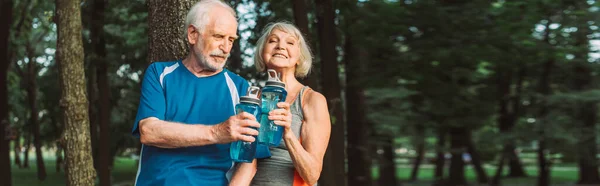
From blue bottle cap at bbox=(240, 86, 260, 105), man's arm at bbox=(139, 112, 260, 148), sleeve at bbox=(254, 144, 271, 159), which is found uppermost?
blue bottle cap at bbox=(240, 86, 260, 105)

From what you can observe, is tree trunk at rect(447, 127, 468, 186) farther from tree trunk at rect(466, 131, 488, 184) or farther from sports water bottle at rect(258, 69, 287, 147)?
sports water bottle at rect(258, 69, 287, 147)

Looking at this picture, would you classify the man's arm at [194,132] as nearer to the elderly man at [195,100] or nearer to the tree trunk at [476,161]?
the elderly man at [195,100]

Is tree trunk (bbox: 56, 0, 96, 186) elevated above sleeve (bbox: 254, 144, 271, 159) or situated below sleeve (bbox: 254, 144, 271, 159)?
above

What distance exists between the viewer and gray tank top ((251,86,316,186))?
3164 millimetres

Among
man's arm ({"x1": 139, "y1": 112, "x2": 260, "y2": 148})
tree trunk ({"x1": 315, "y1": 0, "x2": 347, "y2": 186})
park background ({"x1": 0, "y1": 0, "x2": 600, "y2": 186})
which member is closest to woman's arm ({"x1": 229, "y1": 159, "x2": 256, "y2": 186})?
man's arm ({"x1": 139, "y1": 112, "x2": 260, "y2": 148})

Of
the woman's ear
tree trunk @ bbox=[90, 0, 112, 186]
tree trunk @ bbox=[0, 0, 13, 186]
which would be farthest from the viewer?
tree trunk @ bbox=[0, 0, 13, 186]

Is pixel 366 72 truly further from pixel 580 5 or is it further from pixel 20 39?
pixel 20 39

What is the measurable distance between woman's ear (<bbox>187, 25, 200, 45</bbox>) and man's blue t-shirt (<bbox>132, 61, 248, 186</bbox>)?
114 mm

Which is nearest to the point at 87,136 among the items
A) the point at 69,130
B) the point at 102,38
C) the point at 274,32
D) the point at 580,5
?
the point at 69,130

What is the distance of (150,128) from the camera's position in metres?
2.69

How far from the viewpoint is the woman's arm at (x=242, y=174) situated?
289 cm

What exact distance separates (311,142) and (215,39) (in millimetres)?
599

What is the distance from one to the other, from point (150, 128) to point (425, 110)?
11.1 meters

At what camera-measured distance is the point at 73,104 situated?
7.56m
